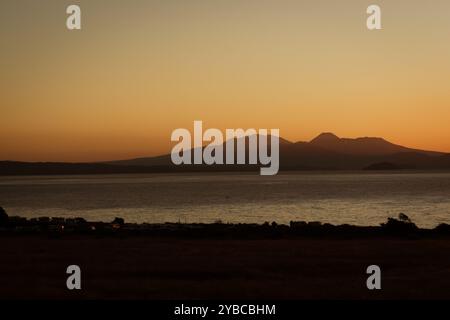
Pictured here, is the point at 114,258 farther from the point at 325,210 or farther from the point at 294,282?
the point at 325,210

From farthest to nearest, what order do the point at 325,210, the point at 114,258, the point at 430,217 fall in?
the point at 325,210
the point at 430,217
the point at 114,258

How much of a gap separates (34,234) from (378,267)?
20558 millimetres

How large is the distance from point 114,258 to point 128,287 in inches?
241

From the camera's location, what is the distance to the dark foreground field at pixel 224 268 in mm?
15242

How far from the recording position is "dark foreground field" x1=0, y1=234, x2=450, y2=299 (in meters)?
15.2

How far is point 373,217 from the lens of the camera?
59188mm

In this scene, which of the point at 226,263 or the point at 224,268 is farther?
the point at 226,263

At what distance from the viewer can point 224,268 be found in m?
19.2
